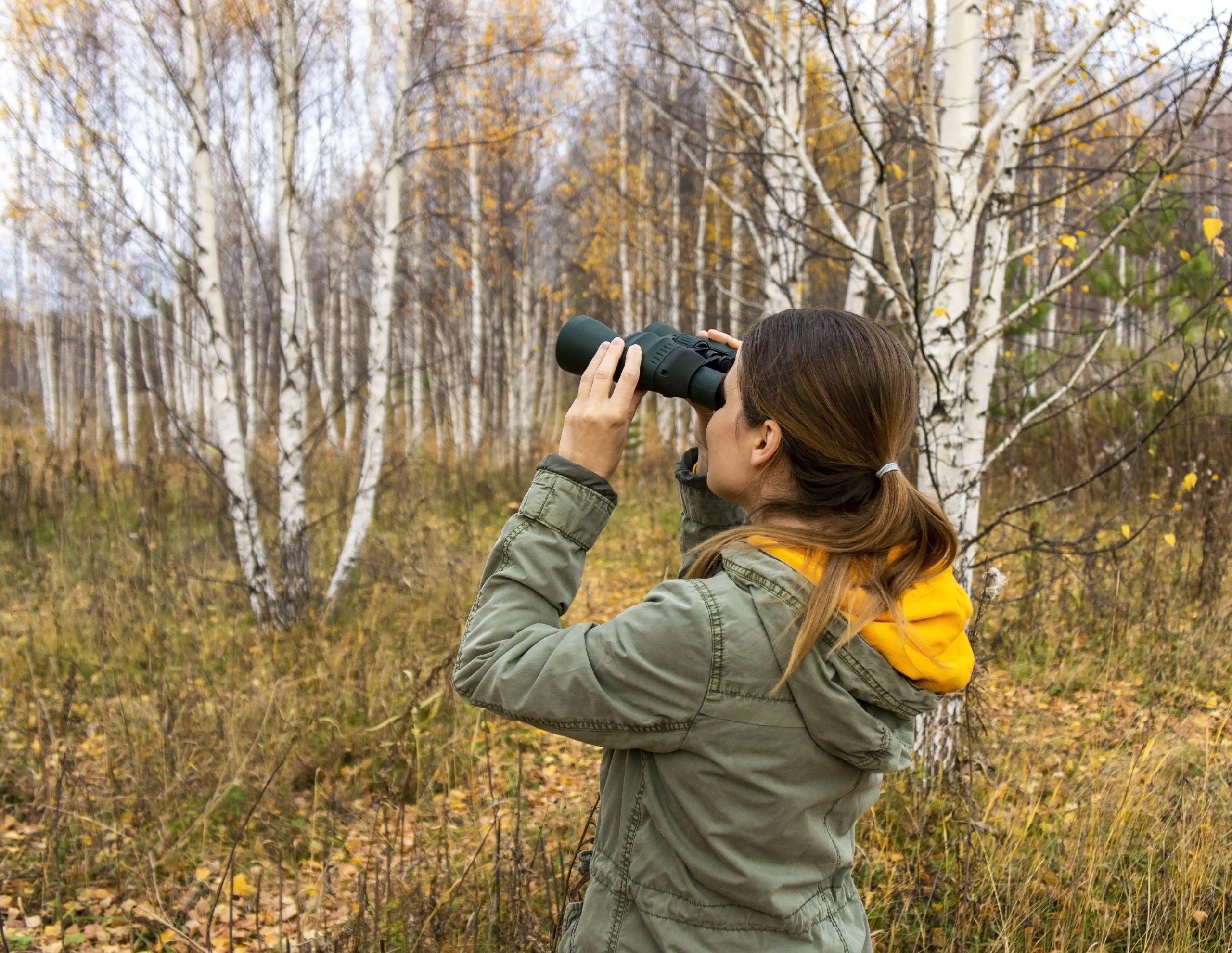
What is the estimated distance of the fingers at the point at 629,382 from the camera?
1.09 m

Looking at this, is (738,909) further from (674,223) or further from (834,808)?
(674,223)

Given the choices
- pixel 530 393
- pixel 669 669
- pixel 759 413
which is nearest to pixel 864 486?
pixel 759 413

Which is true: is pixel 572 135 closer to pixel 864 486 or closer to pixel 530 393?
pixel 530 393

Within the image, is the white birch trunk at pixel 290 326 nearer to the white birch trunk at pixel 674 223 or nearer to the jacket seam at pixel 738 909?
the jacket seam at pixel 738 909

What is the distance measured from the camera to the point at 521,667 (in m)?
0.95

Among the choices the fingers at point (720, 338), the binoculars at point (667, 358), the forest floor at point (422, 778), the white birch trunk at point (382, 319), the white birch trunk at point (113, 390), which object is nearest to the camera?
the binoculars at point (667, 358)

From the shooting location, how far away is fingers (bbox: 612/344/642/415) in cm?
109

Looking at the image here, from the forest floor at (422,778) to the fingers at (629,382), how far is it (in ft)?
4.48

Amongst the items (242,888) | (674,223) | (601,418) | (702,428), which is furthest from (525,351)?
(601,418)

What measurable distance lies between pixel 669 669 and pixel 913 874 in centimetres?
185

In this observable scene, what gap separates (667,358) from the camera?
1.17 meters

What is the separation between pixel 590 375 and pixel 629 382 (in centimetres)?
5

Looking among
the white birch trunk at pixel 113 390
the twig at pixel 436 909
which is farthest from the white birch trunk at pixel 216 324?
the white birch trunk at pixel 113 390

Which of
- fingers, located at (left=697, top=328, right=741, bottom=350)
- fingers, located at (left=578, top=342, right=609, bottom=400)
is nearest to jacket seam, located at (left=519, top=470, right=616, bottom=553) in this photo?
fingers, located at (left=578, top=342, right=609, bottom=400)
